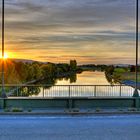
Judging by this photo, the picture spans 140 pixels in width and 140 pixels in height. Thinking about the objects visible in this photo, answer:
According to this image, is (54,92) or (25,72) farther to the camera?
(25,72)

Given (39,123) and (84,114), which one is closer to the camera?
(39,123)

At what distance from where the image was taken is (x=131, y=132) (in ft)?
35.3

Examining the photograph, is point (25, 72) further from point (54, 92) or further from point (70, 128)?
point (70, 128)

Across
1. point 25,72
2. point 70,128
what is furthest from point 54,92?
point 25,72

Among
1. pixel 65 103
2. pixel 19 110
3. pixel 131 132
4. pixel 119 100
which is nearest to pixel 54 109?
pixel 65 103

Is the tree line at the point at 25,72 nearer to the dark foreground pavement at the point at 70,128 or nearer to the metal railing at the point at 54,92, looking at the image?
the metal railing at the point at 54,92

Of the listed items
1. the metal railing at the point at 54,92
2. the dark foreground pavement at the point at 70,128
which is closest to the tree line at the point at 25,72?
the metal railing at the point at 54,92

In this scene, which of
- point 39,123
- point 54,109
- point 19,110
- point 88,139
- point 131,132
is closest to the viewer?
point 88,139

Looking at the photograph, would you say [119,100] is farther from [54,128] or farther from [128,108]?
[54,128]

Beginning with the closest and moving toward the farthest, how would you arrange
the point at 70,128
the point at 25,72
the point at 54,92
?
1. the point at 70,128
2. the point at 54,92
3. the point at 25,72

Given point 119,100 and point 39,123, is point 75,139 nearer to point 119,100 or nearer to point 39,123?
point 39,123

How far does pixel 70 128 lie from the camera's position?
11422 millimetres

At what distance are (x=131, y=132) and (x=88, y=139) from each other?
1.69 metres

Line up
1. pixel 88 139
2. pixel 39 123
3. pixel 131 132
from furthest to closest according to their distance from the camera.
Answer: pixel 39 123 < pixel 131 132 < pixel 88 139
